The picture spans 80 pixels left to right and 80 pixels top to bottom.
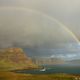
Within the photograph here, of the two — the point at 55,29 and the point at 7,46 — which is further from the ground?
the point at 55,29

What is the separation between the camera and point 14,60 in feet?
12.2

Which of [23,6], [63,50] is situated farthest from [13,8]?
[63,50]

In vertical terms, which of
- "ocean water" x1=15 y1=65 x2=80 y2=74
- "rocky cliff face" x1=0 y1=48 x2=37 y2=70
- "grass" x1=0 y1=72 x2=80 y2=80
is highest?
"rocky cliff face" x1=0 y1=48 x2=37 y2=70

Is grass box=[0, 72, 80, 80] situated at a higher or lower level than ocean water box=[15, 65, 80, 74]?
lower

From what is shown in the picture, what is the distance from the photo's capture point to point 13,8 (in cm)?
384

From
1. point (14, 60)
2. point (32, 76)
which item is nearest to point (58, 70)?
point (32, 76)

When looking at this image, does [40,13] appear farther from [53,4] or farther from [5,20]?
[5,20]

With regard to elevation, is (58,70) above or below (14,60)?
below

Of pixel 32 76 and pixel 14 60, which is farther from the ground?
pixel 14 60

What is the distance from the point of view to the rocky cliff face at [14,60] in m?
3.71

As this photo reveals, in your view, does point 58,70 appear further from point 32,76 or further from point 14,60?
point 14,60

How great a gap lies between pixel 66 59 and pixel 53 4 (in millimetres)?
868

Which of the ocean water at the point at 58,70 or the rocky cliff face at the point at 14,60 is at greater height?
the rocky cliff face at the point at 14,60

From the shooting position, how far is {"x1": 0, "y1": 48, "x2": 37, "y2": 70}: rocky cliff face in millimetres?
3709
